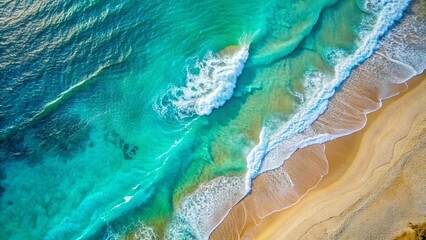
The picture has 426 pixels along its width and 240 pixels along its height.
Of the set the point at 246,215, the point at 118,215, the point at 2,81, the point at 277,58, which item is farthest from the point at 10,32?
the point at 246,215

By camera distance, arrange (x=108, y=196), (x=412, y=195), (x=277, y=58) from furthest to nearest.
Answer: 1. (x=277, y=58)
2. (x=108, y=196)
3. (x=412, y=195)

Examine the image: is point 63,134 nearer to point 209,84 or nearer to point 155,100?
point 155,100

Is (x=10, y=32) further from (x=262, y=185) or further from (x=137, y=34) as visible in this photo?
(x=262, y=185)

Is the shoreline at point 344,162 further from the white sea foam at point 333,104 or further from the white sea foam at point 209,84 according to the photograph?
the white sea foam at point 209,84

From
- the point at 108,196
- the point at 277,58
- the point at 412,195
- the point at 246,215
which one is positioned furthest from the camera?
the point at 277,58

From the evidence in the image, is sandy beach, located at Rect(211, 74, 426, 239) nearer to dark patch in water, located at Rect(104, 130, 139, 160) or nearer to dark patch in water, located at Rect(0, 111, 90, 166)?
dark patch in water, located at Rect(104, 130, 139, 160)

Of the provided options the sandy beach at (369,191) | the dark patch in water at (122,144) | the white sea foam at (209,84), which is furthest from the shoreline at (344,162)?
the dark patch in water at (122,144)

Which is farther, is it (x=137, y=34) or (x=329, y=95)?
(x=137, y=34)
